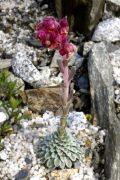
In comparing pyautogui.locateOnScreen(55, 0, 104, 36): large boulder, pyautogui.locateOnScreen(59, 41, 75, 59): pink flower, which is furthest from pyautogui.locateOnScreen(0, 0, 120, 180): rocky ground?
pyautogui.locateOnScreen(59, 41, 75, 59): pink flower

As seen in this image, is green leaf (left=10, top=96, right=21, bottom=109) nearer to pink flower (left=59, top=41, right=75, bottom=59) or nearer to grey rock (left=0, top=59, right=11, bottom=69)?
grey rock (left=0, top=59, right=11, bottom=69)

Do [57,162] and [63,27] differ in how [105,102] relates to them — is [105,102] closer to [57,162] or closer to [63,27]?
[57,162]

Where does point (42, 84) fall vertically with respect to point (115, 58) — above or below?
below

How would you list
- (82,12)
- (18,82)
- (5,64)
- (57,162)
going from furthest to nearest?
(82,12) → (5,64) → (18,82) → (57,162)

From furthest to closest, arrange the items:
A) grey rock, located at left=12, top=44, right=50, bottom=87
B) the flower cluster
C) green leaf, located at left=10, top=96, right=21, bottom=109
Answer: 1. grey rock, located at left=12, top=44, right=50, bottom=87
2. green leaf, located at left=10, top=96, right=21, bottom=109
3. the flower cluster

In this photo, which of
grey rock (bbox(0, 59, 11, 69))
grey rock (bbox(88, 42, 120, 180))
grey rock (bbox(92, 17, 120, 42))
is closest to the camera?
grey rock (bbox(88, 42, 120, 180))

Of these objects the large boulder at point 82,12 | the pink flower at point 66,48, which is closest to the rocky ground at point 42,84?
the large boulder at point 82,12

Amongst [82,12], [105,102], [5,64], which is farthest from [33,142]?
[82,12]

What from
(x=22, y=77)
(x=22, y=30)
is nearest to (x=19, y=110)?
(x=22, y=77)
